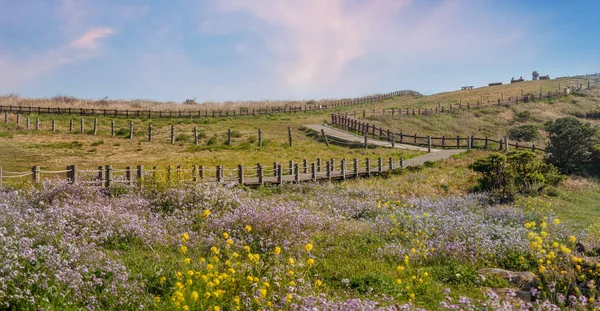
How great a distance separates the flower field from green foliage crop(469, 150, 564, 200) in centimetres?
491

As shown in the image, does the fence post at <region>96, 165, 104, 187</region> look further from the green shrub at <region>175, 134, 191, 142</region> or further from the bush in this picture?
the bush

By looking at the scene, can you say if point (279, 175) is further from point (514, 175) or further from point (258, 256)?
point (258, 256)

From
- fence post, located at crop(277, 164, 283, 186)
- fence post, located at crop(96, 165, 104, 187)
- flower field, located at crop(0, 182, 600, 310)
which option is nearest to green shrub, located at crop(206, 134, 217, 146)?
fence post, located at crop(277, 164, 283, 186)

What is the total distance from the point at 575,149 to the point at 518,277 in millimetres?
20728

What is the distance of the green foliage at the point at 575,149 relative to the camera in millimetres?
25750

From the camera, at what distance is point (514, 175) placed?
69.4 feet

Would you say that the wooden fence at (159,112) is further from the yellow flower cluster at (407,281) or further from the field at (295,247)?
the yellow flower cluster at (407,281)

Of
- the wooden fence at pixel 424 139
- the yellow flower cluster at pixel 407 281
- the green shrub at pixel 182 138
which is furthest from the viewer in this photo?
the green shrub at pixel 182 138

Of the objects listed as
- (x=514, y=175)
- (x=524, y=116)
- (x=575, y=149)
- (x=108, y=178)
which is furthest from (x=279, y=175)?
(x=524, y=116)

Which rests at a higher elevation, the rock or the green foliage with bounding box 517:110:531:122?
the green foliage with bounding box 517:110:531:122

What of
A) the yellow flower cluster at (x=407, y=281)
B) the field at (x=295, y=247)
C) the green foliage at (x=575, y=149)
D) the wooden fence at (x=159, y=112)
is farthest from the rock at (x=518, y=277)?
the wooden fence at (x=159, y=112)

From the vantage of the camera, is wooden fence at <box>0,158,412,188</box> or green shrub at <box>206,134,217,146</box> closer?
wooden fence at <box>0,158,412,188</box>

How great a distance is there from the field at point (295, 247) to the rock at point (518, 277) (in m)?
0.04

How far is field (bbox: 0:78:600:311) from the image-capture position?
20.8 ft
